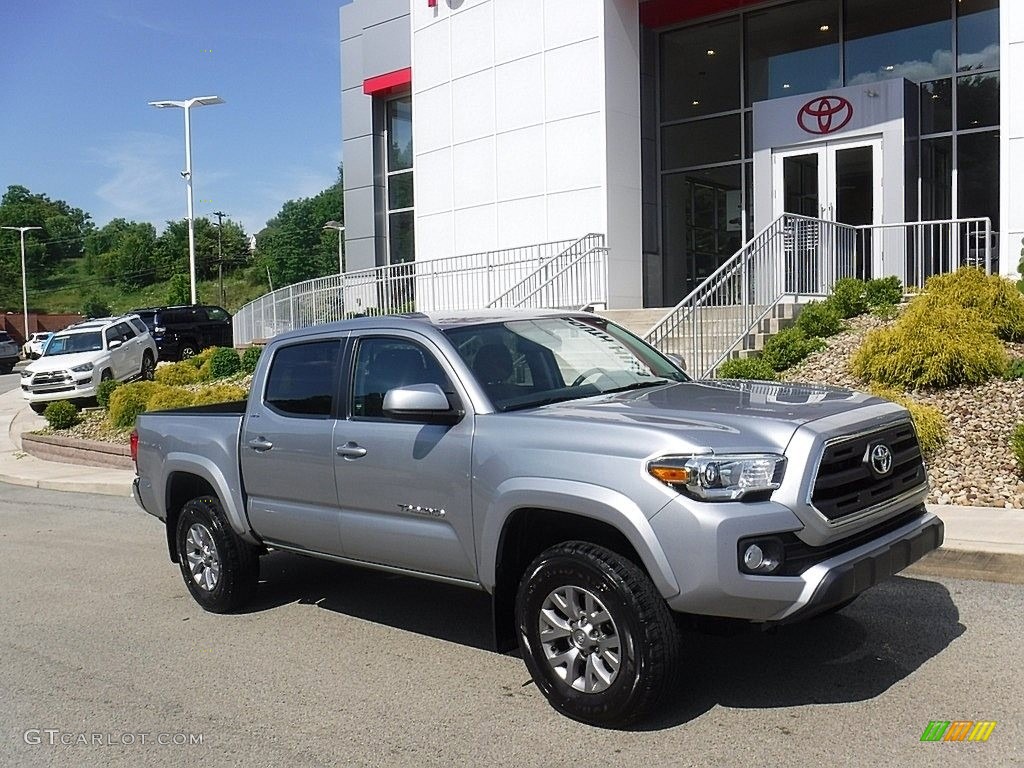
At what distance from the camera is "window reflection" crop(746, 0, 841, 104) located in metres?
20.4

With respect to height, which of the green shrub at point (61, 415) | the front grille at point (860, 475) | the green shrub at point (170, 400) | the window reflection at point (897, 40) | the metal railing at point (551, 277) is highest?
the window reflection at point (897, 40)

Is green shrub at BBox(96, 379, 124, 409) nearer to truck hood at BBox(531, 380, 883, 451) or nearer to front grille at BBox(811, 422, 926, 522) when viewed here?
truck hood at BBox(531, 380, 883, 451)

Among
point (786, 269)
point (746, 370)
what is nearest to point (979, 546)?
point (746, 370)

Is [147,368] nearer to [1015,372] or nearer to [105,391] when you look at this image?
[105,391]

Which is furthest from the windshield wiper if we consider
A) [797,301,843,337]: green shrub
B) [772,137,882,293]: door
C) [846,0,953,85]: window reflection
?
[846,0,953,85]: window reflection

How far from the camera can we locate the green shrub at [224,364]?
70.5 ft

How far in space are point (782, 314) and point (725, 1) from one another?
9.89m

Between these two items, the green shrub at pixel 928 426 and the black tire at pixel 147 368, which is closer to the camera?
the green shrub at pixel 928 426

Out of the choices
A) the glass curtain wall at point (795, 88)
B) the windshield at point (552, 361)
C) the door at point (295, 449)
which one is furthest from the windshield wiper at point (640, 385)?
the glass curtain wall at point (795, 88)

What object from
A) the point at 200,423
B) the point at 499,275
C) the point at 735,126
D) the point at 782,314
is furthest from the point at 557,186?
the point at 200,423

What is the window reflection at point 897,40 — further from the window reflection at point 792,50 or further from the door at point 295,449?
the door at point 295,449

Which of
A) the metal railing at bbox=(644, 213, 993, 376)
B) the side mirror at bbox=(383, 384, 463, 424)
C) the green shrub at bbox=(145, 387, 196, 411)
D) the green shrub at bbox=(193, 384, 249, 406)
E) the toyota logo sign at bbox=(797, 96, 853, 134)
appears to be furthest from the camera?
the toyota logo sign at bbox=(797, 96, 853, 134)

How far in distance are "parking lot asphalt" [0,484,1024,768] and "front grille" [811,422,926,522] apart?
96 cm

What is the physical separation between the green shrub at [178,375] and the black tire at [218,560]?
14564 millimetres
